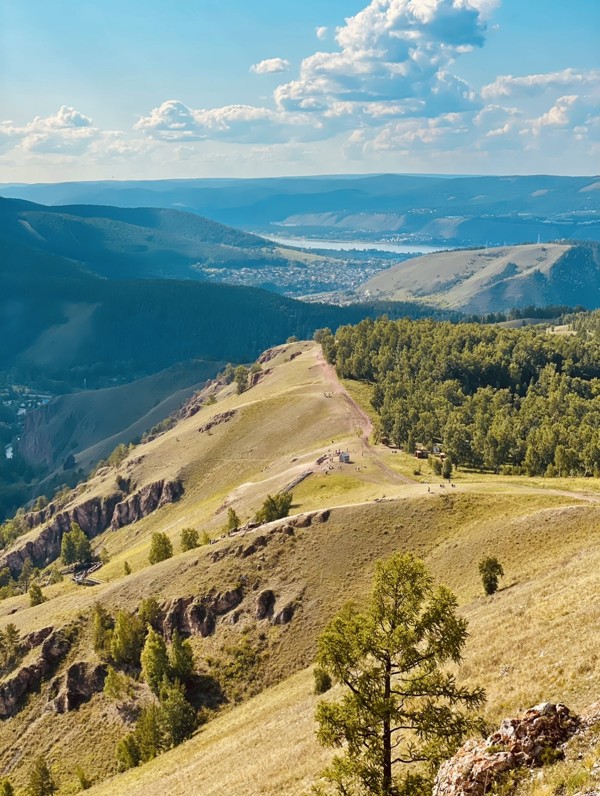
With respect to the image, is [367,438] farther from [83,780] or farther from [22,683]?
[83,780]

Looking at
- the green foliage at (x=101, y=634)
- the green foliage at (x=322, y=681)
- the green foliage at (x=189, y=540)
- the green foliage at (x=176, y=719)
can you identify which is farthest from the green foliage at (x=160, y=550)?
the green foliage at (x=322, y=681)

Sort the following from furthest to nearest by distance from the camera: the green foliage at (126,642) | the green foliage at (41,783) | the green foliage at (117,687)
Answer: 1. the green foliage at (126,642)
2. the green foliage at (117,687)
3. the green foliage at (41,783)

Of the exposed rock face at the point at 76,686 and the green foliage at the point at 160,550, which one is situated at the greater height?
the green foliage at the point at 160,550

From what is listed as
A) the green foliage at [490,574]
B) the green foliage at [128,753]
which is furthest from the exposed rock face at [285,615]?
the green foliage at [490,574]

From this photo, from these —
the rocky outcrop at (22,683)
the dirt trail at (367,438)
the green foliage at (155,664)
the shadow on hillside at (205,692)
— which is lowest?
the rocky outcrop at (22,683)

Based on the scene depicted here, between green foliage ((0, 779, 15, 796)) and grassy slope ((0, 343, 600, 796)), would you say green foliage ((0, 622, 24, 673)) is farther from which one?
green foliage ((0, 779, 15, 796))

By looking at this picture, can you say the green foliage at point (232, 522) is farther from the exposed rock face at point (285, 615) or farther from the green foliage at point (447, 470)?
the green foliage at point (447, 470)

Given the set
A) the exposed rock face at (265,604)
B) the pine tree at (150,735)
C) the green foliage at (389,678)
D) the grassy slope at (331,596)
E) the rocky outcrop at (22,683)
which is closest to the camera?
the green foliage at (389,678)

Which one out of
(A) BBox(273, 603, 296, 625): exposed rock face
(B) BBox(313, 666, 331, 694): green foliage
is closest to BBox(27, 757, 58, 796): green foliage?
(A) BBox(273, 603, 296, 625): exposed rock face

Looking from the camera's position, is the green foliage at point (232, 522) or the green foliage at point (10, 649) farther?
the green foliage at point (232, 522)
